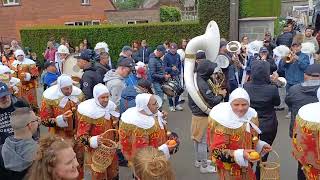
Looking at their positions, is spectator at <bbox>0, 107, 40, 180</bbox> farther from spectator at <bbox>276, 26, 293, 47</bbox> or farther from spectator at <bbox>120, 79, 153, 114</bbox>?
spectator at <bbox>276, 26, 293, 47</bbox>

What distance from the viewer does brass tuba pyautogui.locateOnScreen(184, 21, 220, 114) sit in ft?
20.8

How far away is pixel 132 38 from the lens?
61.1ft

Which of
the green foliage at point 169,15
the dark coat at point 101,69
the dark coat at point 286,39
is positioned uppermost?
the green foliage at point 169,15

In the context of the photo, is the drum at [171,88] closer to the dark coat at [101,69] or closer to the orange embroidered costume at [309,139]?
the dark coat at [101,69]

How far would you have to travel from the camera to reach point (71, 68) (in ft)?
30.0

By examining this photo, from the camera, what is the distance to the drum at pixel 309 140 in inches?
158

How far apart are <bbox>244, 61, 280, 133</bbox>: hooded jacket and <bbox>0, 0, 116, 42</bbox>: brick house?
24.8 m

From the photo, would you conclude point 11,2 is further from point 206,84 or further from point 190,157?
point 206,84

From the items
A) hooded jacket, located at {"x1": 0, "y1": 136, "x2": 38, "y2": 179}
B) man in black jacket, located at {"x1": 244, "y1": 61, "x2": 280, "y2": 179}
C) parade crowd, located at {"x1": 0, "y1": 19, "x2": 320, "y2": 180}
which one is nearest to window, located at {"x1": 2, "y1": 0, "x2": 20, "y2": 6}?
parade crowd, located at {"x1": 0, "y1": 19, "x2": 320, "y2": 180}

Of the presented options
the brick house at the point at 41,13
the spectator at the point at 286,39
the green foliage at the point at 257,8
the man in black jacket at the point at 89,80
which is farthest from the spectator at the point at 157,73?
the brick house at the point at 41,13

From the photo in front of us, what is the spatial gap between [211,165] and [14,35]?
2483cm

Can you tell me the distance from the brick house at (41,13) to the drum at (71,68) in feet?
64.7

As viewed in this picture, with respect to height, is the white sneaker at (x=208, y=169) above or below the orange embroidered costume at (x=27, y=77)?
below

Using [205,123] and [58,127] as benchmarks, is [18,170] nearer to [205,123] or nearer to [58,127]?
[58,127]
